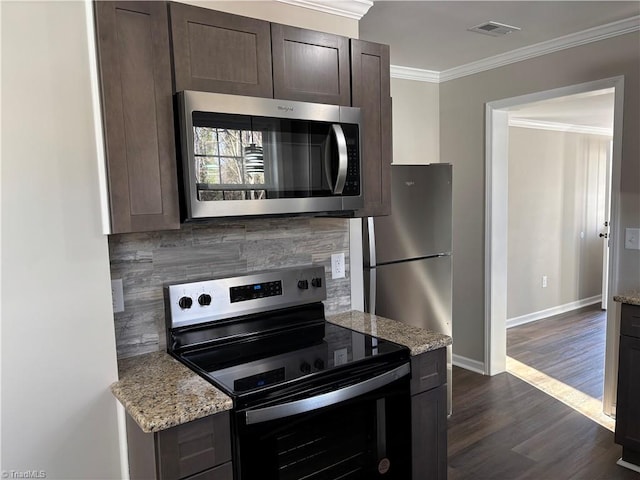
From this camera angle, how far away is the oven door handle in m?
1.53

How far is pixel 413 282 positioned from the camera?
3066mm

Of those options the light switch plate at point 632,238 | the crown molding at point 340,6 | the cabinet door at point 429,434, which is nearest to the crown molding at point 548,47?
the light switch plate at point 632,238

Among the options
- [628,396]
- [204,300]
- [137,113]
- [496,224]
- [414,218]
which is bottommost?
[628,396]

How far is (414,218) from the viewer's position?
3043mm

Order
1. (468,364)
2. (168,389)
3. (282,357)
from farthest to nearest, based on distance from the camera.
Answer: (468,364), (282,357), (168,389)

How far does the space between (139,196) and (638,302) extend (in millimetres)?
2462

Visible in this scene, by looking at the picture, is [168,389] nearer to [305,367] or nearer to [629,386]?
[305,367]

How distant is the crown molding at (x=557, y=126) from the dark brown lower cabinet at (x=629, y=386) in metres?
3.18

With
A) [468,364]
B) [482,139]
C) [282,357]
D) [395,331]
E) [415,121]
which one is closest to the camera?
[282,357]

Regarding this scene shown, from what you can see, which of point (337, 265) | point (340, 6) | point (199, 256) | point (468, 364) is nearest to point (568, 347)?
point (468, 364)

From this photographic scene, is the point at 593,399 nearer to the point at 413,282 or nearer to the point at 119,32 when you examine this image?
the point at 413,282

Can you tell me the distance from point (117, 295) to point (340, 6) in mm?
1647

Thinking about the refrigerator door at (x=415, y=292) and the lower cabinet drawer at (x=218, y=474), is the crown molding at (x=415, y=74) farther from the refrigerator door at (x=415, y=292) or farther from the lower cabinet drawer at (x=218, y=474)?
the lower cabinet drawer at (x=218, y=474)

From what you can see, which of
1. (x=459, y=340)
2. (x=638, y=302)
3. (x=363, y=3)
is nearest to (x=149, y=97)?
(x=363, y=3)
